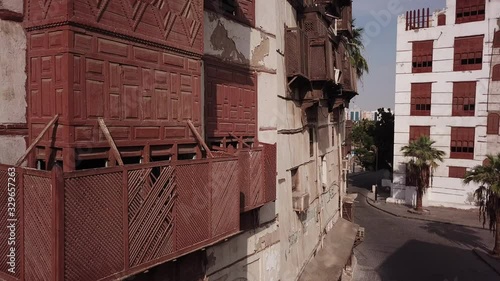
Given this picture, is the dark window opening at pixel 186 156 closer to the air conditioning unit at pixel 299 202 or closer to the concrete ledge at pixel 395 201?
the air conditioning unit at pixel 299 202

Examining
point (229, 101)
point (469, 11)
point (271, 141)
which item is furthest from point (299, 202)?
point (469, 11)

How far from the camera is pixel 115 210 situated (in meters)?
4.04

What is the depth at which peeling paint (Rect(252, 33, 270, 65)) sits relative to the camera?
29.7 ft

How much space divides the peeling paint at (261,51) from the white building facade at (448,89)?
29.9m

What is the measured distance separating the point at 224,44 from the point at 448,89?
1256 inches

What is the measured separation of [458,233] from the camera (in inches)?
1091

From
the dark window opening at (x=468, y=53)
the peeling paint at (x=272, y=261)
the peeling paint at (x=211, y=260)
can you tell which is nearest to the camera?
the peeling paint at (x=211, y=260)

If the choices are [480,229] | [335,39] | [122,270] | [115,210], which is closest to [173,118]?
[115,210]

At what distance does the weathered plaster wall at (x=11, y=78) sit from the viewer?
453 cm

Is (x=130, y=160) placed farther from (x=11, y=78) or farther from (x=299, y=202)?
(x=299, y=202)

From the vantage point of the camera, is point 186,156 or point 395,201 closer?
point 186,156

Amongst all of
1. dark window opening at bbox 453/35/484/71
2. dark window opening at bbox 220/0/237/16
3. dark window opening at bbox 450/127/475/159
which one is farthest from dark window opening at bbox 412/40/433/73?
dark window opening at bbox 220/0/237/16

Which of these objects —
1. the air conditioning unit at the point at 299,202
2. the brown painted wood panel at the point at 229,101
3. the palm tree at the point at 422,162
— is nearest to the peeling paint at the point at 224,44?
the brown painted wood panel at the point at 229,101

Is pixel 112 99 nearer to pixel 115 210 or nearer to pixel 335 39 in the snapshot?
pixel 115 210
